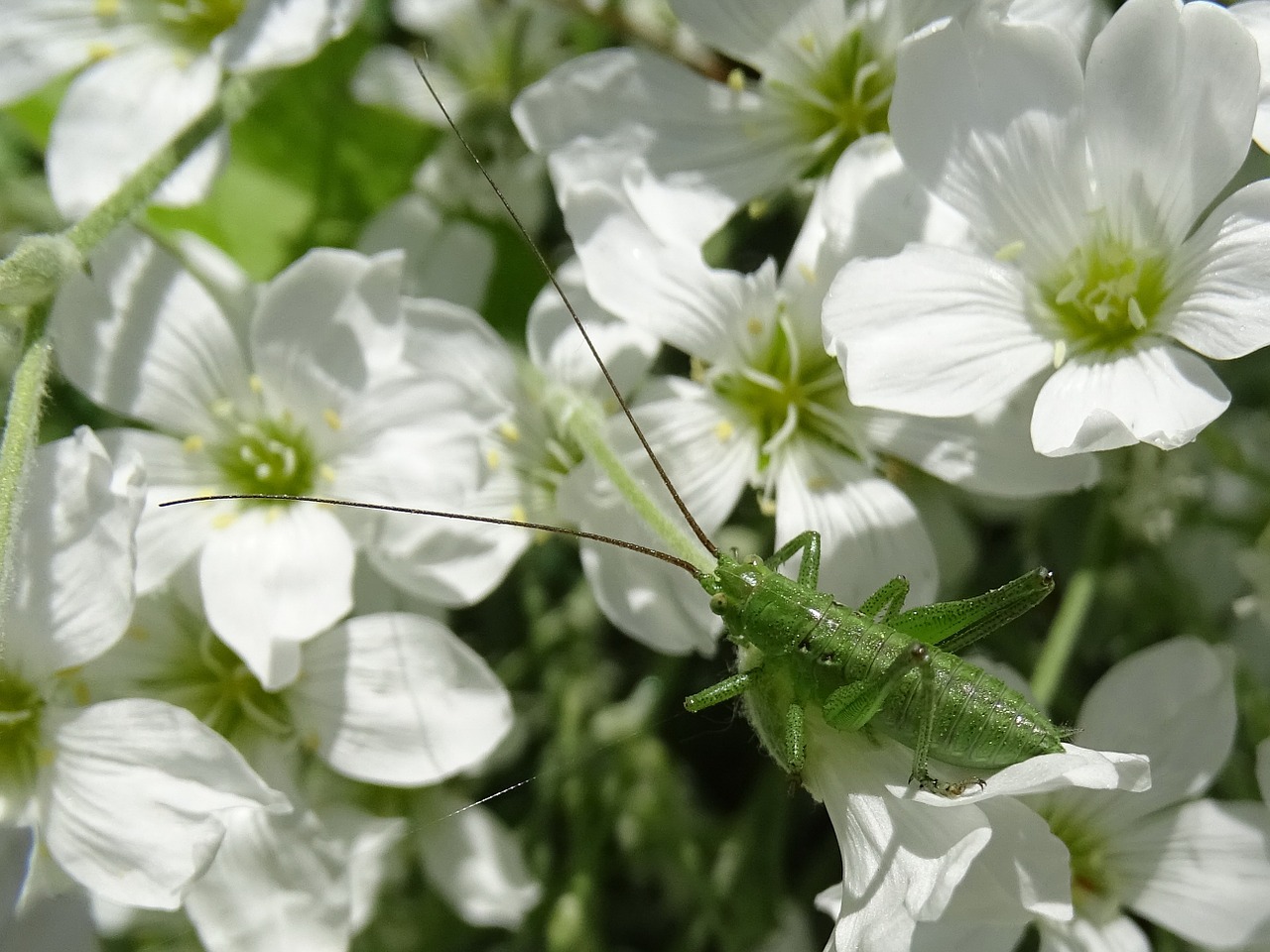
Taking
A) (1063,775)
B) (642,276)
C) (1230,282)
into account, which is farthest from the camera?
(642,276)

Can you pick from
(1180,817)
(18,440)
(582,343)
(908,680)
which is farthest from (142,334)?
(1180,817)

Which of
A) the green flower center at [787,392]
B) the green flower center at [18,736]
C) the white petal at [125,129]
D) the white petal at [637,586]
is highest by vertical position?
the white petal at [125,129]

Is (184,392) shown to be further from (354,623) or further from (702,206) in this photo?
(702,206)

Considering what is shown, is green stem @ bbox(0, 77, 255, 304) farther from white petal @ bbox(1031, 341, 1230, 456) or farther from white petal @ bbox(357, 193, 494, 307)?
white petal @ bbox(1031, 341, 1230, 456)

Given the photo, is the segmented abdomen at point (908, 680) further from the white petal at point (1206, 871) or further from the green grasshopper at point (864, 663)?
the white petal at point (1206, 871)

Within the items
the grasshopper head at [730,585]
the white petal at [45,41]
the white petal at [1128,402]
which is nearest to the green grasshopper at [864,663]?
the grasshopper head at [730,585]

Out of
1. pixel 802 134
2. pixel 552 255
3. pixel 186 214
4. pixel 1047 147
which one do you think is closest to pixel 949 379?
pixel 1047 147

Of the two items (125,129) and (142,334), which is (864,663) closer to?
(142,334)
